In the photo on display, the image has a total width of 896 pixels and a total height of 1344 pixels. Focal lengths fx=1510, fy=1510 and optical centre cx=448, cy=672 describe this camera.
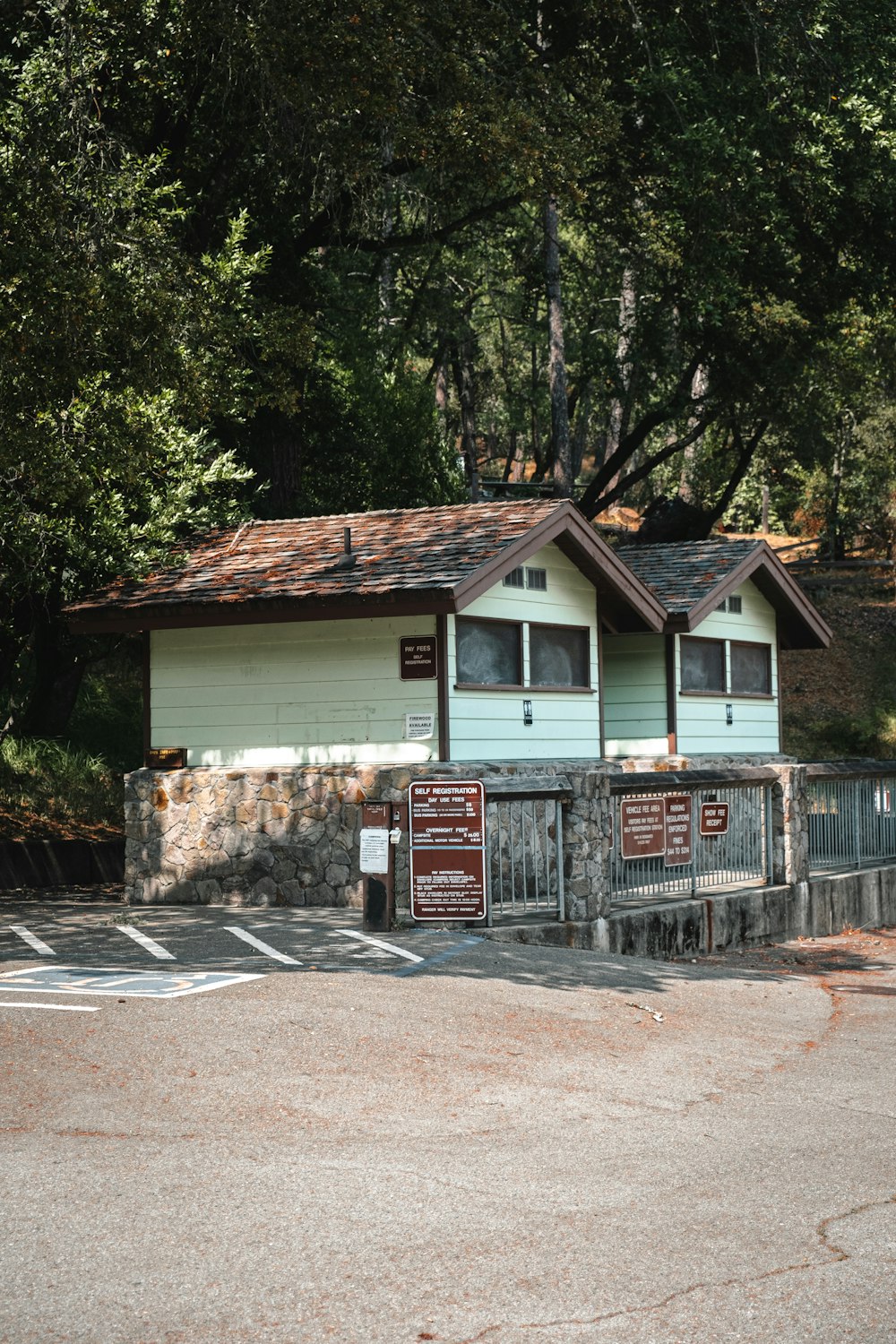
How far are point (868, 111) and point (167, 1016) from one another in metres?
20.1

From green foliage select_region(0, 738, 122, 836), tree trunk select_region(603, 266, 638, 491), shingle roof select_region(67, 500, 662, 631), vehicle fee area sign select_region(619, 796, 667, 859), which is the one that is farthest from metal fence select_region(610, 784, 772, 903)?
tree trunk select_region(603, 266, 638, 491)

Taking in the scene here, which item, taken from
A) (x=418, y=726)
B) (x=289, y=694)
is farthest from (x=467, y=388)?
(x=418, y=726)

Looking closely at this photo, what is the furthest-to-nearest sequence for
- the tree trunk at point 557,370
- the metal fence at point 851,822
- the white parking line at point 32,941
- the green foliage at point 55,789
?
the tree trunk at point 557,370 < the green foliage at point 55,789 < the metal fence at point 851,822 < the white parking line at point 32,941

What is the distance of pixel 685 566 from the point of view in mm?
23734

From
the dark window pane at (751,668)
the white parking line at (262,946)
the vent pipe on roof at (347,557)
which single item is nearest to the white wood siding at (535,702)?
the vent pipe on roof at (347,557)

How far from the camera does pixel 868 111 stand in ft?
78.6

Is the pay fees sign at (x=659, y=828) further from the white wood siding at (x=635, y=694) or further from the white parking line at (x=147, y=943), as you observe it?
the white wood siding at (x=635, y=694)

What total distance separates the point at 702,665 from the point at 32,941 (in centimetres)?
1302

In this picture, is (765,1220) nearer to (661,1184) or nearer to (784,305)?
(661,1184)

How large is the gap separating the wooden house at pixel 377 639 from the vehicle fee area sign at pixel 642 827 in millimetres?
2347

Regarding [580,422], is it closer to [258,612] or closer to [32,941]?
[258,612]

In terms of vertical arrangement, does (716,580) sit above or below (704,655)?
above

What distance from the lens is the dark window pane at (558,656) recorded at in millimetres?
18703

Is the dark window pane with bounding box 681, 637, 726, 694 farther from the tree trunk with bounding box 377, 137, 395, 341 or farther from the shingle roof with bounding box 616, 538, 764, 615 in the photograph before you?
the tree trunk with bounding box 377, 137, 395, 341
